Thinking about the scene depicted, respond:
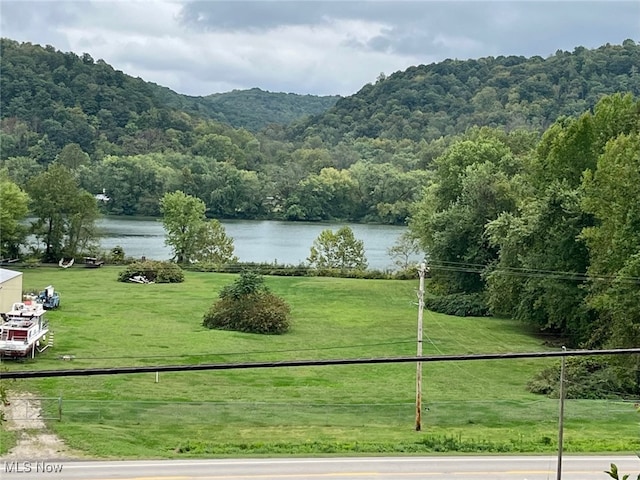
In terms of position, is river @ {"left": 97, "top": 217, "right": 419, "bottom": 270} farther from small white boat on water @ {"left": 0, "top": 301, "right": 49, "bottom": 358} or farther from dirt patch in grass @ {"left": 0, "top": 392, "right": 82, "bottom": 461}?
dirt patch in grass @ {"left": 0, "top": 392, "right": 82, "bottom": 461}

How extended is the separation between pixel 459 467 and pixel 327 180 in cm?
6531

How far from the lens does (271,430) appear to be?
51.5 feet

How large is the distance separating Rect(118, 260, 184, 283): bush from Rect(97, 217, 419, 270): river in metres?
7.44

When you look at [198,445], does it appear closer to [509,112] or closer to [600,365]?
[600,365]

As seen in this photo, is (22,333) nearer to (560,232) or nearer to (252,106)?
(560,232)

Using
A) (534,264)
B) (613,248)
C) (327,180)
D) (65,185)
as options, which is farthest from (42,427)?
(327,180)

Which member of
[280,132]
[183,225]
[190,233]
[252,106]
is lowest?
[190,233]

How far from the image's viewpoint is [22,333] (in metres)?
20.8

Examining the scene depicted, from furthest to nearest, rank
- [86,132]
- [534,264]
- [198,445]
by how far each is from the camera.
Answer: [86,132] < [534,264] < [198,445]

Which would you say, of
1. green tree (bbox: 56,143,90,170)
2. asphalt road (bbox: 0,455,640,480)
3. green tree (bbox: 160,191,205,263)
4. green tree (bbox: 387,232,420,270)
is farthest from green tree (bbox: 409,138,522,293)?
green tree (bbox: 56,143,90,170)

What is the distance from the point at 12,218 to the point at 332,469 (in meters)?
32.1

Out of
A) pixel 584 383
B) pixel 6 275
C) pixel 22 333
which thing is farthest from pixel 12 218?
pixel 584 383

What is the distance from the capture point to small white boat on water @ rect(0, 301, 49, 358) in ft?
67.8

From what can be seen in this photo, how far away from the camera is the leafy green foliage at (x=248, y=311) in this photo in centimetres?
2747
